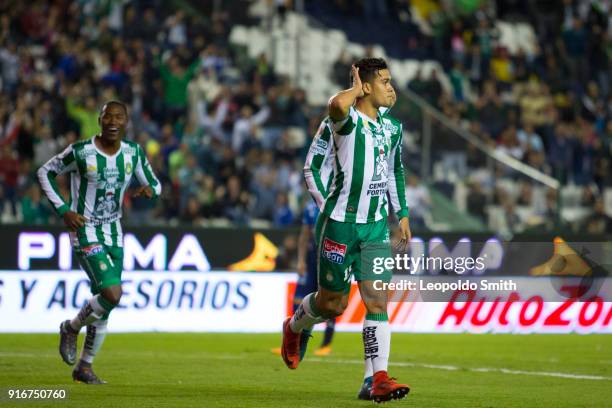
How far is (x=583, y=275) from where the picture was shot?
18.4 meters

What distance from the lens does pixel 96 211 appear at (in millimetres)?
12398

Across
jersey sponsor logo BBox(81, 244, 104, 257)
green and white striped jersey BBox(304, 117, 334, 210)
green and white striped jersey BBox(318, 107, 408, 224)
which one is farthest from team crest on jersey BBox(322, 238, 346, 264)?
jersey sponsor logo BBox(81, 244, 104, 257)

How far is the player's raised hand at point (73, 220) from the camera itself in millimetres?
12172

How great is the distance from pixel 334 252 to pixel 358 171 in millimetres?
671

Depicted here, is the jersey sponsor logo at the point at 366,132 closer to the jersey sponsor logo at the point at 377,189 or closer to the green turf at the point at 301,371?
the jersey sponsor logo at the point at 377,189

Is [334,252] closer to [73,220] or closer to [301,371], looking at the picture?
[73,220]

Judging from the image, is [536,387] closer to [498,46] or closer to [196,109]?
[196,109]

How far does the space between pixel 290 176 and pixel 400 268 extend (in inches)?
450

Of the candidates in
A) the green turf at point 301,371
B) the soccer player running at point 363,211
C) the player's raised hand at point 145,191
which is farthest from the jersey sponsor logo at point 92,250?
the soccer player running at point 363,211

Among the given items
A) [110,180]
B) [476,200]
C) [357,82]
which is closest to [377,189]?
[357,82]

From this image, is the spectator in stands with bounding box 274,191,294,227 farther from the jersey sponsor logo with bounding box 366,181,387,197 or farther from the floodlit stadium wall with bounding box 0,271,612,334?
the jersey sponsor logo with bounding box 366,181,387,197

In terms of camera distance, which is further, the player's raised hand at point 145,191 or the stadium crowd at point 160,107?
the stadium crowd at point 160,107

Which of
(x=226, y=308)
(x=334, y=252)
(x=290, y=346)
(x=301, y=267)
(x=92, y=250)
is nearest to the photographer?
(x=334, y=252)

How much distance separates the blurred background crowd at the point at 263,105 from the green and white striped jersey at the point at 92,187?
911cm
